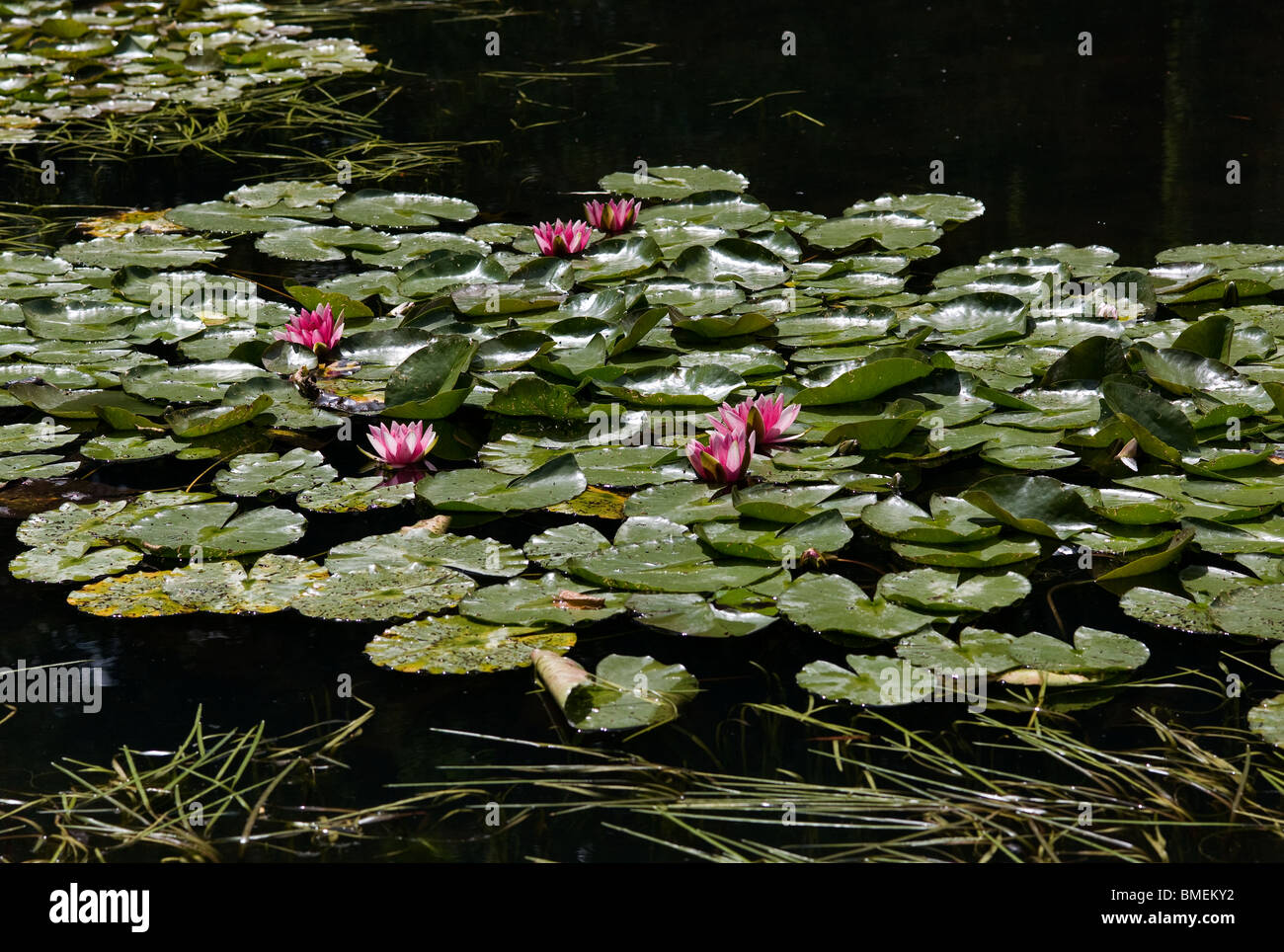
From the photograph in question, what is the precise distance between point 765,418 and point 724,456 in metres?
0.18

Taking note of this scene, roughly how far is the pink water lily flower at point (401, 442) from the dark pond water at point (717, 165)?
212 millimetres

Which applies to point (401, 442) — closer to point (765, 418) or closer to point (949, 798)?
point (765, 418)

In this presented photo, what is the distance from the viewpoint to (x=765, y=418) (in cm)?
249

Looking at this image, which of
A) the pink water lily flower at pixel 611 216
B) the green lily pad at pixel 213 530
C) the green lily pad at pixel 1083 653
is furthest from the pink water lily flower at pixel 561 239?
the green lily pad at pixel 1083 653

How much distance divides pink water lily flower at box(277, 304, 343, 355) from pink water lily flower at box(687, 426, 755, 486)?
1.03 m

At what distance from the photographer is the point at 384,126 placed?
5133mm

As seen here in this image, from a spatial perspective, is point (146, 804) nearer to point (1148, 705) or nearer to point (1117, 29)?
point (1148, 705)

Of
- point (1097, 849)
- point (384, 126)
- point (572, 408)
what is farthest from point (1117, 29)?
point (1097, 849)

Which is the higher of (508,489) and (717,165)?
(717,165)

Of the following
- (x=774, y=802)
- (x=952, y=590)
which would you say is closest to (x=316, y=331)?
(x=952, y=590)

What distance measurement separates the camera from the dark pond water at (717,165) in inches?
71.4
